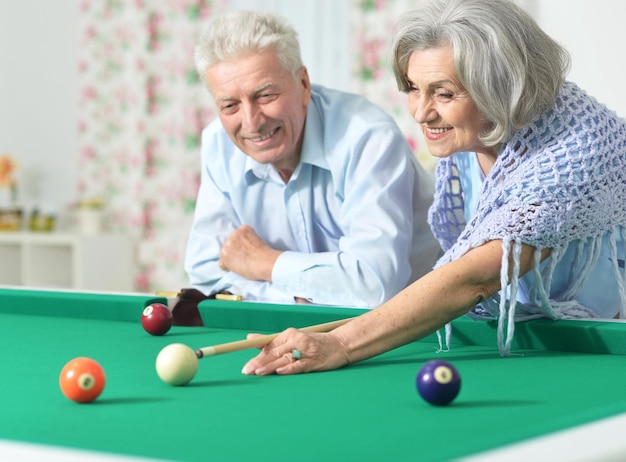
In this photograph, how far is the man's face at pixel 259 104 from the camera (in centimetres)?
290

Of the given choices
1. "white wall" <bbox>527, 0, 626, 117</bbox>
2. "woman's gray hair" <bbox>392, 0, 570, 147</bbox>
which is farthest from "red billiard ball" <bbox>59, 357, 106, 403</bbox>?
"white wall" <bbox>527, 0, 626, 117</bbox>

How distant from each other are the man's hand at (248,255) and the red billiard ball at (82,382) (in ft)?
4.70

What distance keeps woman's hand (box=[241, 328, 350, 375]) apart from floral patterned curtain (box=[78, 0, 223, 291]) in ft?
A: 13.7

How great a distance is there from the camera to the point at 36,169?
21.6 feet

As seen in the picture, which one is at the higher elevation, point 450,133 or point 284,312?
point 450,133

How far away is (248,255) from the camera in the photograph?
2971 millimetres

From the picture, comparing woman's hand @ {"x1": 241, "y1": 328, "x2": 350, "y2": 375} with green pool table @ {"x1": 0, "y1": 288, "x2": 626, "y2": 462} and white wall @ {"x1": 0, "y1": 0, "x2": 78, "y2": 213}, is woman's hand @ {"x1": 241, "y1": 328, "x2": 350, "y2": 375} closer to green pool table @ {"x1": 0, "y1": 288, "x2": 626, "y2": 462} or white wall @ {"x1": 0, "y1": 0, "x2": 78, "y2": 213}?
green pool table @ {"x1": 0, "y1": 288, "x2": 626, "y2": 462}

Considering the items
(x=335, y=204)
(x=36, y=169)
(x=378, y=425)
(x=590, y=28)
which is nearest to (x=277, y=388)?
(x=378, y=425)

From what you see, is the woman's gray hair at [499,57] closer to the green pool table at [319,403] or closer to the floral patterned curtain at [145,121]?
the green pool table at [319,403]

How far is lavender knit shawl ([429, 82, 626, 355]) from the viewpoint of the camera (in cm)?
195

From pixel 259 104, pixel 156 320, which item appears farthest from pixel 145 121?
pixel 156 320

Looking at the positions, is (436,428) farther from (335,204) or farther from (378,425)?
(335,204)

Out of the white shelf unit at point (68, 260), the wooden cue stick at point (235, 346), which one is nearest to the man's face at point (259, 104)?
the wooden cue stick at point (235, 346)

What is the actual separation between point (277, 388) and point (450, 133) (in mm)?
835
